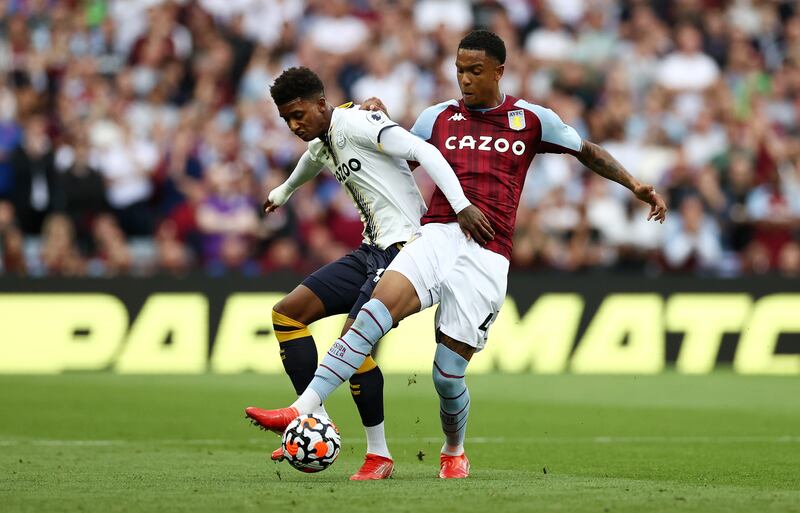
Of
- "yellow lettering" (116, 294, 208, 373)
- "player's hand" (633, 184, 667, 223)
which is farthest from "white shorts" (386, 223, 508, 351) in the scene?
"yellow lettering" (116, 294, 208, 373)

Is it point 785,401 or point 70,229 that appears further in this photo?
point 70,229

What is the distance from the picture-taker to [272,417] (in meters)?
7.56

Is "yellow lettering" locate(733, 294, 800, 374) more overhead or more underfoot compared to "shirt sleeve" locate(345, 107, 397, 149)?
more underfoot

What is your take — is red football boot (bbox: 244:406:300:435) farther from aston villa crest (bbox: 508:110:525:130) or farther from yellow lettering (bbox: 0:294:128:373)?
yellow lettering (bbox: 0:294:128:373)

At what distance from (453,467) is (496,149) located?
6.41 feet

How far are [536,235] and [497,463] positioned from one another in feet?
30.5

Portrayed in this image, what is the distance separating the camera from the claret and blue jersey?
8.60 m

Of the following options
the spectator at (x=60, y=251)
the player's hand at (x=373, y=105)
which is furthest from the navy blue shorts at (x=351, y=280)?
the spectator at (x=60, y=251)

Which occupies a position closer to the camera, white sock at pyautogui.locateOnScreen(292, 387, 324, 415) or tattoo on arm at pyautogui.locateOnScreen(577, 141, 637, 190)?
white sock at pyautogui.locateOnScreen(292, 387, 324, 415)

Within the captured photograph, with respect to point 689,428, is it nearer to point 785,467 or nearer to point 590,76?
point 785,467

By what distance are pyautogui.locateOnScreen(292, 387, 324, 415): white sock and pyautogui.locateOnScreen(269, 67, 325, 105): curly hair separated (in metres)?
1.76

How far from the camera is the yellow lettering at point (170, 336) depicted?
17.0m

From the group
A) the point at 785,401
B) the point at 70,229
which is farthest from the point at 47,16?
the point at 785,401

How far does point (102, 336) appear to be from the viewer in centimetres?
1705
